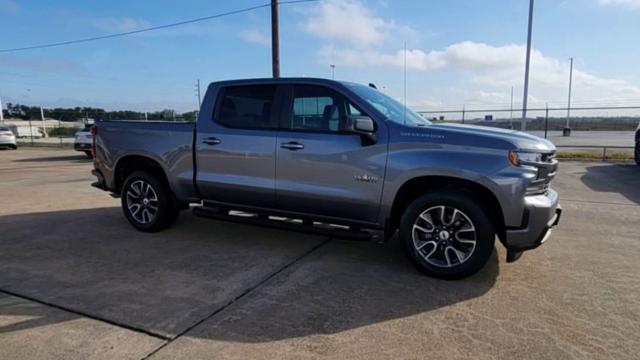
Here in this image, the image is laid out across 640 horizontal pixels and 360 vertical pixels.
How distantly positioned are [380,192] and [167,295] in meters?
2.22

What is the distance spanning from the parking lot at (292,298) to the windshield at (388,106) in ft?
5.00

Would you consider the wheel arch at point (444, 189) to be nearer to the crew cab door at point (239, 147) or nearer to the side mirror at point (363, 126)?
the side mirror at point (363, 126)

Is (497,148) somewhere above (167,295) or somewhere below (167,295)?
above

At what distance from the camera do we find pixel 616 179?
11.4m

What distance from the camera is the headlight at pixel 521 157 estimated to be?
4.02m

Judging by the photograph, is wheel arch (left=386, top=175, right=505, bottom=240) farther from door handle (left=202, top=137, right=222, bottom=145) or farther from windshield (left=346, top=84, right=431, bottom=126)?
door handle (left=202, top=137, right=222, bottom=145)

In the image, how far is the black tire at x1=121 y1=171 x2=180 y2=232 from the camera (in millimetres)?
5930

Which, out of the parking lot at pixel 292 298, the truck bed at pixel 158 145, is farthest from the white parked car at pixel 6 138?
the truck bed at pixel 158 145

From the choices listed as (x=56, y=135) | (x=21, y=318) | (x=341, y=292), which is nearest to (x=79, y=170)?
(x=21, y=318)

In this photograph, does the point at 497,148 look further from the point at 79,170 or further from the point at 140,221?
the point at 79,170

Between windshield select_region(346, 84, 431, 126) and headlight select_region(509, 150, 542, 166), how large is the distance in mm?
1081

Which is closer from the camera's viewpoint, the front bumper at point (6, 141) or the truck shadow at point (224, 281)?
the truck shadow at point (224, 281)

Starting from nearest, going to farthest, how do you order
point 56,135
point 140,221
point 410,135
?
point 410,135
point 140,221
point 56,135

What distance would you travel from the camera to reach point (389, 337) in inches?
128
